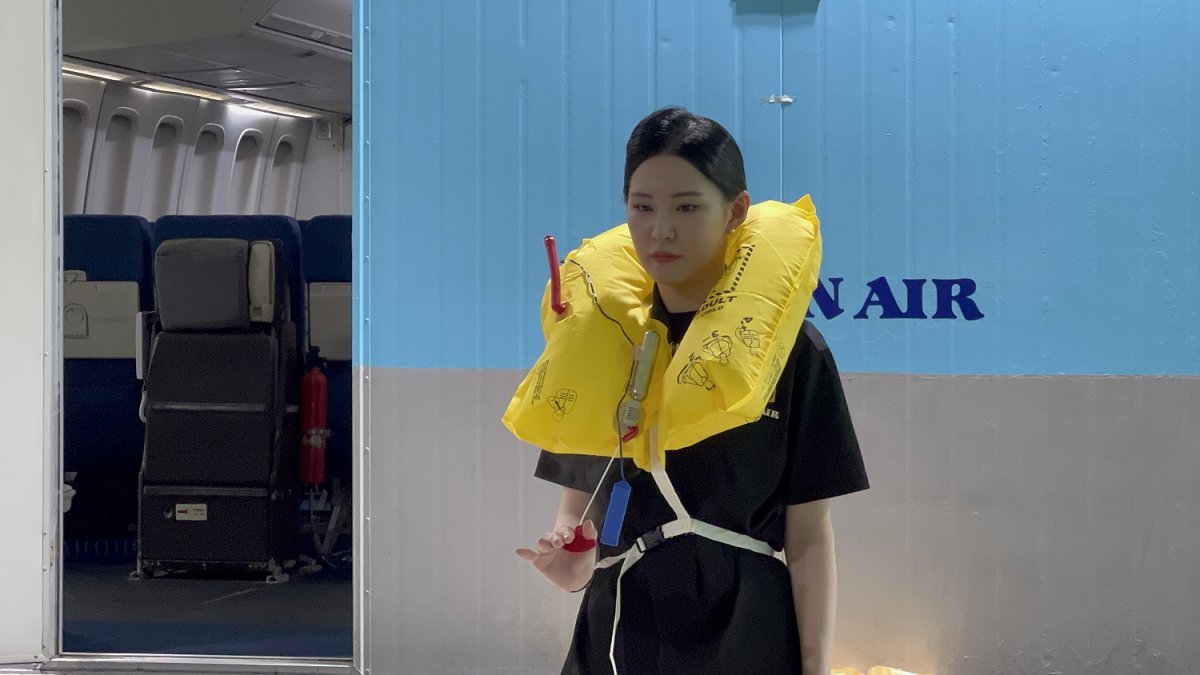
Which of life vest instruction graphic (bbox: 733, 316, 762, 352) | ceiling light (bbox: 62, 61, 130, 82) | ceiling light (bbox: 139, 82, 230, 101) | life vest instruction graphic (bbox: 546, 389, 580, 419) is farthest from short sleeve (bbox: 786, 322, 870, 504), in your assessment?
ceiling light (bbox: 139, 82, 230, 101)

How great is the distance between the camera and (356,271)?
4281 millimetres

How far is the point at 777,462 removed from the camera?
70.5 inches

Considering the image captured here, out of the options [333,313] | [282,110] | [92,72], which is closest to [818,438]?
[333,313]

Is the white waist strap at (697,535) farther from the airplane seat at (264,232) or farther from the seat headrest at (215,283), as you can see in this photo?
the airplane seat at (264,232)

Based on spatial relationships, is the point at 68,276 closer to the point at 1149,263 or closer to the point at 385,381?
the point at 385,381

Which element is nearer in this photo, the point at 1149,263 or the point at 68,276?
the point at 1149,263

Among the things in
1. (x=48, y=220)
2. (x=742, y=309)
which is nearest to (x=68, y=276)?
(x=48, y=220)

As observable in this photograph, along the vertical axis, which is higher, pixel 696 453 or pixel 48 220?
pixel 48 220

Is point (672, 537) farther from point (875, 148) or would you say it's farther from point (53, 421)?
point (53, 421)

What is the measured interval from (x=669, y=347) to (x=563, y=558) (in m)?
0.38

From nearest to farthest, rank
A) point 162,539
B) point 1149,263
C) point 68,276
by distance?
point 1149,263 < point 162,539 < point 68,276

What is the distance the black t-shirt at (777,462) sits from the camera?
1782mm

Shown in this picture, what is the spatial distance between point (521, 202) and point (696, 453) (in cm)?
256

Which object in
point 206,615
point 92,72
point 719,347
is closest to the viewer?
point 719,347
